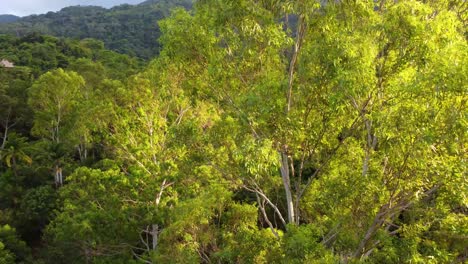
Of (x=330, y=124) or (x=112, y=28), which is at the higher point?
(x=112, y=28)

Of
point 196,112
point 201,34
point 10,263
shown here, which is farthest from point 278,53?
point 10,263

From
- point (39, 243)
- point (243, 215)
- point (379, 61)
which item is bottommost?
point (39, 243)

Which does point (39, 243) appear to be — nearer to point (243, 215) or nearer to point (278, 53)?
point (243, 215)

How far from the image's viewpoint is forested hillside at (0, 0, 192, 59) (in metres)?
121

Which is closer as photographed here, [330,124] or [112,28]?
[330,124]

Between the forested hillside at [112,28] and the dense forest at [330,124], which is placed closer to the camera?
the dense forest at [330,124]

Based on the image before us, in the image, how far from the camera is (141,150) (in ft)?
57.7

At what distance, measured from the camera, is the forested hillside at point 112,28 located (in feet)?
396

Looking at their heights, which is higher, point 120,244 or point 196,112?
point 196,112

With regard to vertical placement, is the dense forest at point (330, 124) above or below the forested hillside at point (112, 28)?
below

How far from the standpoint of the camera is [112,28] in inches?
5787

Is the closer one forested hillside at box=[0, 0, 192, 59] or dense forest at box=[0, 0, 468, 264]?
dense forest at box=[0, 0, 468, 264]

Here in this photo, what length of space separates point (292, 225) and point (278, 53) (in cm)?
383

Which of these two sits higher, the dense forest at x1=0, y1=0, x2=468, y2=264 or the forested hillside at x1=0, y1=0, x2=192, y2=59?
the forested hillside at x1=0, y1=0, x2=192, y2=59
